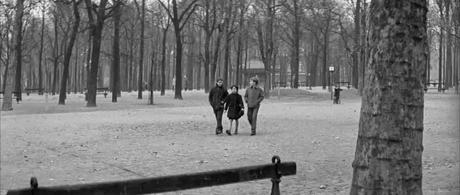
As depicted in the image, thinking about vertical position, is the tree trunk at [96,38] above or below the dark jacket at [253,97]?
above

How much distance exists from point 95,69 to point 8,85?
4.63 m

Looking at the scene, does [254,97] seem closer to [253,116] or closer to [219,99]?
[253,116]

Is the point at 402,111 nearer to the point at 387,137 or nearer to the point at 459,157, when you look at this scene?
the point at 387,137

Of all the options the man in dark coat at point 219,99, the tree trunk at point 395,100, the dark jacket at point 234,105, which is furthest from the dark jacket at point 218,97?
the tree trunk at point 395,100

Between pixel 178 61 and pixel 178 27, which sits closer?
pixel 178 27

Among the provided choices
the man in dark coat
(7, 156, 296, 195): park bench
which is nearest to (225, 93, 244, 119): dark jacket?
the man in dark coat

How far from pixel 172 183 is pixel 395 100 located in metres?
1.80

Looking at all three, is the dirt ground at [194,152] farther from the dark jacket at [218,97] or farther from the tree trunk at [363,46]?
the tree trunk at [363,46]

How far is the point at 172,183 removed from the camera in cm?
430

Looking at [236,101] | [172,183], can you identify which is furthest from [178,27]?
[172,183]

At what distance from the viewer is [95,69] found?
30.0m

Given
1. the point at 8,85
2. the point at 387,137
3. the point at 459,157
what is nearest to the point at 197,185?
the point at 387,137

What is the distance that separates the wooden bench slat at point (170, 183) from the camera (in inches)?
149

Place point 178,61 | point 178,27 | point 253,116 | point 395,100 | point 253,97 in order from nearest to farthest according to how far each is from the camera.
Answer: point 395,100, point 253,97, point 253,116, point 178,27, point 178,61
